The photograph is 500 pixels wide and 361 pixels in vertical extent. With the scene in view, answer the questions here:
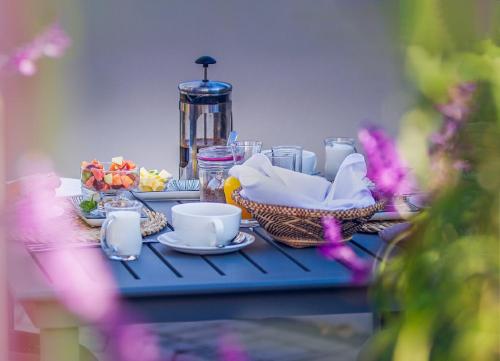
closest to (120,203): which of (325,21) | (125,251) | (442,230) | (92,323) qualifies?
(125,251)

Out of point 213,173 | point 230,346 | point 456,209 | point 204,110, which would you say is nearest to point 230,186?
point 213,173

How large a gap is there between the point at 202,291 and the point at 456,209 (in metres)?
1.16

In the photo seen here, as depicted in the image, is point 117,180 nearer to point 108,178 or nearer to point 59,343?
point 108,178

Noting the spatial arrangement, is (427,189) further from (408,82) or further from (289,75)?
(289,75)

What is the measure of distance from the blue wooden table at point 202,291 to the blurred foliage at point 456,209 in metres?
1.12

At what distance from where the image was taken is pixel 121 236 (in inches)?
75.2

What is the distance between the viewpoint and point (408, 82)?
0.58m

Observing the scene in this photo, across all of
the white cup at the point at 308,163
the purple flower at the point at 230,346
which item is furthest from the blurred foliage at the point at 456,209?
the purple flower at the point at 230,346

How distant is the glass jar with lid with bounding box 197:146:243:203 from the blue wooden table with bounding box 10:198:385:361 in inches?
18.1

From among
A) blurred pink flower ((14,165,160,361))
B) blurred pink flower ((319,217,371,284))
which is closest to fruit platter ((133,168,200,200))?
blurred pink flower ((14,165,160,361))

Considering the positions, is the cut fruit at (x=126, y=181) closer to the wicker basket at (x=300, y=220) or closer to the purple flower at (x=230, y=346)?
the wicker basket at (x=300, y=220)

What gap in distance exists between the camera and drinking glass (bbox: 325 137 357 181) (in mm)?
2621

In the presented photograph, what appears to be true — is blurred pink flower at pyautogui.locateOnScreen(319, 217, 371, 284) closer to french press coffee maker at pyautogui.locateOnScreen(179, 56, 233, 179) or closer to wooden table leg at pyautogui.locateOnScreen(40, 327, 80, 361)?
wooden table leg at pyautogui.locateOnScreen(40, 327, 80, 361)

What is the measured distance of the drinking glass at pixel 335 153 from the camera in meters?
2.62
